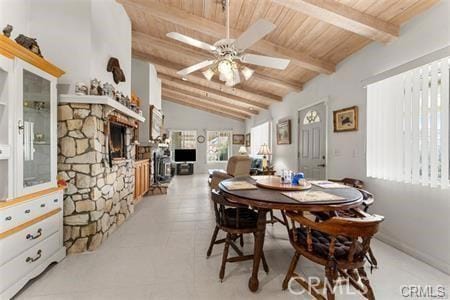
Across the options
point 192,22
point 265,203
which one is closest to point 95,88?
point 192,22

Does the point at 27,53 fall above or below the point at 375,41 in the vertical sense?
below

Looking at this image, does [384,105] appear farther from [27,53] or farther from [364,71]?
[27,53]

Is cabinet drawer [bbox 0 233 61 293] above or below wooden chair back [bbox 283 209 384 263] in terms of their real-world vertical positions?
below

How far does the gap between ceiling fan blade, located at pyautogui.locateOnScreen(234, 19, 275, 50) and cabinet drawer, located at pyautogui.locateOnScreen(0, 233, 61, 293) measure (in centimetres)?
261

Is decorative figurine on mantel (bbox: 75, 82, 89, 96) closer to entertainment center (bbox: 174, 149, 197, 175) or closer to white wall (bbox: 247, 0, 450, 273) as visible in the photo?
white wall (bbox: 247, 0, 450, 273)

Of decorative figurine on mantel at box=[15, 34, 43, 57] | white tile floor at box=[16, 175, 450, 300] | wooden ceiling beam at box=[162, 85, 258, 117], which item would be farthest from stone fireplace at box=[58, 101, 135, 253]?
wooden ceiling beam at box=[162, 85, 258, 117]

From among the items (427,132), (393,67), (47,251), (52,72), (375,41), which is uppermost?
(375,41)

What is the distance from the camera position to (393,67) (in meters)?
2.49

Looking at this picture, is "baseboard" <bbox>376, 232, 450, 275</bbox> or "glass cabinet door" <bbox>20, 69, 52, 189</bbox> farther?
"baseboard" <bbox>376, 232, 450, 275</bbox>

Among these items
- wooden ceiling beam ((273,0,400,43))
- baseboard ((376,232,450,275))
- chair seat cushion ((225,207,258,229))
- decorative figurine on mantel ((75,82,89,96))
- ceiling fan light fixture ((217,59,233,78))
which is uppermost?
wooden ceiling beam ((273,0,400,43))

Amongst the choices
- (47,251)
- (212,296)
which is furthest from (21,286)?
(212,296)

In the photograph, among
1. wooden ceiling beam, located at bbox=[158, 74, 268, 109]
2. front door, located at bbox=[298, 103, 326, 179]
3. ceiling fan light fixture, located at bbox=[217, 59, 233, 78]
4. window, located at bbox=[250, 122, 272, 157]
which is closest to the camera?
ceiling fan light fixture, located at bbox=[217, 59, 233, 78]

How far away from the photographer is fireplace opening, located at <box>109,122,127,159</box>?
3.09 metres

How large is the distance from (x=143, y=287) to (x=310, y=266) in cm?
157
